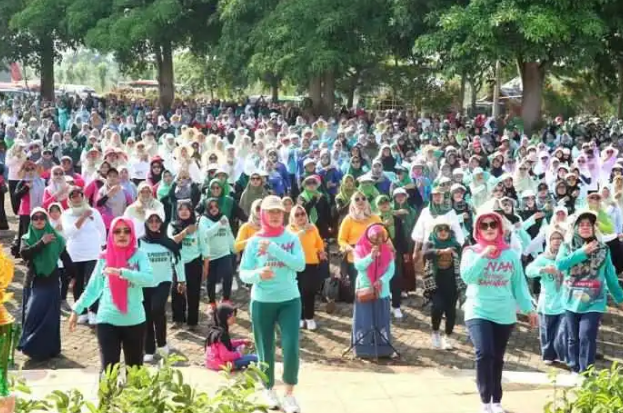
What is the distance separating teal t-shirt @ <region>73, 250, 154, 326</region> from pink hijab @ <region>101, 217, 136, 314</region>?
0.03 m

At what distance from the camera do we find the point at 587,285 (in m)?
7.26

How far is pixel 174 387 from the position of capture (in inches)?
138

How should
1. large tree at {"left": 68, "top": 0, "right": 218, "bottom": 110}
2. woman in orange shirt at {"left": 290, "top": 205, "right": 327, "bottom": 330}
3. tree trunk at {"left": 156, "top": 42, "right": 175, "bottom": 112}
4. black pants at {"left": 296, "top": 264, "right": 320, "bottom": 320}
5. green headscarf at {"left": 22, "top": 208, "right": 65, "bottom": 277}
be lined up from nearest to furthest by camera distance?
1. green headscarf at {"left": 22, "top": 208, "right": 65, "bottom": 277}
2. woman in orange shirt at {"left": 290, "top": 205, "right": 327, "bottom": 330}
3. black pants at {"left": 296, "top": 264, "right": 320, "bottom": 320}
4. large tree at {"left": 68, "top": 0, "right": 218, "bottom": 110}
5. tree trunk at {"left": 156, "top": 42, "right": 175, "bottom": 112}

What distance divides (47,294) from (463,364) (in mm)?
4199

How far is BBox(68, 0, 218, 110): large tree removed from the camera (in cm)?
3153

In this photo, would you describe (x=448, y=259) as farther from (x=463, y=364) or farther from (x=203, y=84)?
(x=203, y=84)

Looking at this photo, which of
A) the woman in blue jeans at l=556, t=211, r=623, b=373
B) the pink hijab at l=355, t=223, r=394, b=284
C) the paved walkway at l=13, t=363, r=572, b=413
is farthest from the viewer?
the pink hijab at l=355, t=223, r=394, b=284

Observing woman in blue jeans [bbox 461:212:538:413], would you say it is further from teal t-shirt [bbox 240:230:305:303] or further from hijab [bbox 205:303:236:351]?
hijab [bbox 205:303:236:351]

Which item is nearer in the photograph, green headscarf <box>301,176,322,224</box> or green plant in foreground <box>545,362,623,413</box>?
green plant in foreground <box>545,362,623,413</box>

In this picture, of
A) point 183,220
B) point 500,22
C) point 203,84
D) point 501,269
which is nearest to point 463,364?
point 501,269

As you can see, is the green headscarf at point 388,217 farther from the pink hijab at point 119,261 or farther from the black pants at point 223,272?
the pink hijab at point 119,261

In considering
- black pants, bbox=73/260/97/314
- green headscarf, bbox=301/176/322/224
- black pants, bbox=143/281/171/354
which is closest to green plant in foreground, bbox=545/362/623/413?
black pants, bbox=143/281/171/354

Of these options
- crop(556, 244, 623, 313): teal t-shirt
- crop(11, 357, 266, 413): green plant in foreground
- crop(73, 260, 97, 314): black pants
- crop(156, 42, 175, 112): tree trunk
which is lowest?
crop(73, 260, 97, 314): black pants

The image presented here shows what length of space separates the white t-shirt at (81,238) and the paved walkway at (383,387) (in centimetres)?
176
